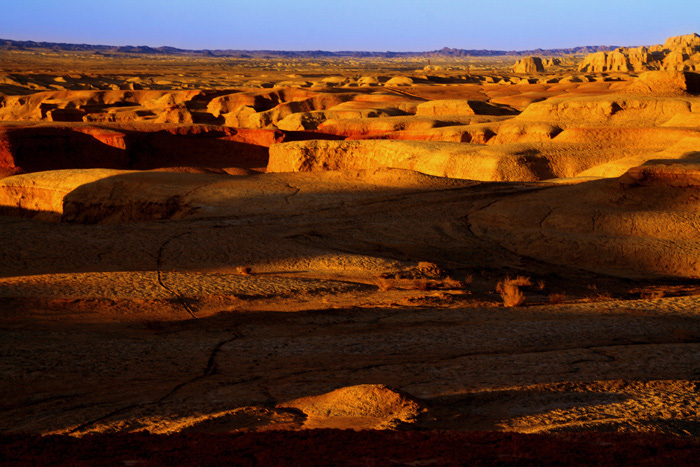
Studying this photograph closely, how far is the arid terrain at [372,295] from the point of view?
4.16 m

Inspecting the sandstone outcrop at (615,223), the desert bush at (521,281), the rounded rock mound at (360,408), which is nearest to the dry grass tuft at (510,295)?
the desert bush at (521,281)

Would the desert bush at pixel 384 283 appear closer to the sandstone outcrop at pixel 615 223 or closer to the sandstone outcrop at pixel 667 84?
the sandstone outcrop at pixel 615 223

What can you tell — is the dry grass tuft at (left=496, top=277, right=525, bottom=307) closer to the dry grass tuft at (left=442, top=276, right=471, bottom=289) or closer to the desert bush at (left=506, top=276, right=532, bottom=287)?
the desert bush at (left=506, top=276, right=532, bottom=287)

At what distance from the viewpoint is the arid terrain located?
4.16m

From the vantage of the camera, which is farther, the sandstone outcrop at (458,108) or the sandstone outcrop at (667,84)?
the sandstone outcrop at (458,108)

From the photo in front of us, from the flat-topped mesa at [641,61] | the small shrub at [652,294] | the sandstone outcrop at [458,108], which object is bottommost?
the small shrub at [652,294]

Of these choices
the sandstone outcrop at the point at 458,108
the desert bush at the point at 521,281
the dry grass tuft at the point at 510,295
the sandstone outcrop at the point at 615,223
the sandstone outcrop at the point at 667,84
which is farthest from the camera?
the sandstone outcrop at the point at 458,108

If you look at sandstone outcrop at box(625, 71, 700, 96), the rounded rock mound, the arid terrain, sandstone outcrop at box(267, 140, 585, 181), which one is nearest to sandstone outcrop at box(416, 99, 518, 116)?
sandstone outcrop at box(625, 71, 700, 96)

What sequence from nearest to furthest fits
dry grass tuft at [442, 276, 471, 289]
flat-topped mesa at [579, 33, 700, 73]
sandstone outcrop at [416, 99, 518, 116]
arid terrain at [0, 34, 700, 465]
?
arid terrain at [0, 34, 700, 465]
dry grass tuft at [442, 276, 471, 289]
sandstone outcrop at [416, 99, 518, 116]
flat-topped mesa at [579, 33, 700, 73]

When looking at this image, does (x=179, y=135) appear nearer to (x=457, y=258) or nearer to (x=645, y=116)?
(x=645, y=116)

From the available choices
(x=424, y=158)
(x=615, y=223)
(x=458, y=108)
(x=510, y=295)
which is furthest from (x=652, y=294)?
(x=458, y=108)

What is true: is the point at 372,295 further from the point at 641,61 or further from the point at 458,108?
the point at 641,61

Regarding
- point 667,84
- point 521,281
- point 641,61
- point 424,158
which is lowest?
point 521,281

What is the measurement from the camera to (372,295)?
8.21m
